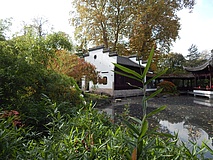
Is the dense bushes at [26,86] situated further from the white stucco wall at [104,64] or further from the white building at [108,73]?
the white stucco wall at [104,64]

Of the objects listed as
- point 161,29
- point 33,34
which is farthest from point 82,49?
point 33,34

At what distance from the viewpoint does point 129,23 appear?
17.8 m

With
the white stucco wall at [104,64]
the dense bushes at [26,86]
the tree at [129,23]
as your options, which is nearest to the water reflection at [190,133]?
the dense bushes at [26,86]

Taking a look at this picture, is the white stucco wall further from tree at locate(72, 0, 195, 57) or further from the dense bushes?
the dense bushes

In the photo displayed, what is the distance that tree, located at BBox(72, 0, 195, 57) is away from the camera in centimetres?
1706

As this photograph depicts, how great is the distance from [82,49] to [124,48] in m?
4.90

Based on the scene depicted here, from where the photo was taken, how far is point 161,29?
723 inches

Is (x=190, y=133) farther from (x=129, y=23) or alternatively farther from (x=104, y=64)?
(x=129, y=23)

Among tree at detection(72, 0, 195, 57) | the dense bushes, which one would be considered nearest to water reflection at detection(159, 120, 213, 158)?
the dense bushes

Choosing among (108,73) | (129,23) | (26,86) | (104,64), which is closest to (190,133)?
(26,86)

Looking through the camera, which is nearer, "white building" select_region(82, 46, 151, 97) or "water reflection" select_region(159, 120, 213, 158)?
"water reflection" select_region(159, 120, 213, 158)

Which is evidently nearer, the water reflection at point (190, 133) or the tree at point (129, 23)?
the water reflection at point (190, 133)

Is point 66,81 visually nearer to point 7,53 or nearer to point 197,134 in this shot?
point 7,53

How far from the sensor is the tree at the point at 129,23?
17.1 metres
